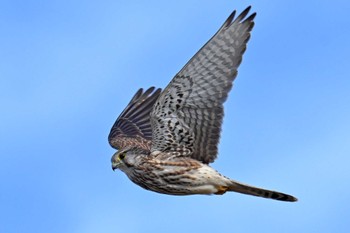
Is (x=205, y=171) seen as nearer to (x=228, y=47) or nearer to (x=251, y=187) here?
(x=251, y=187)

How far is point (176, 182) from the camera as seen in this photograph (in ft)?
38.1

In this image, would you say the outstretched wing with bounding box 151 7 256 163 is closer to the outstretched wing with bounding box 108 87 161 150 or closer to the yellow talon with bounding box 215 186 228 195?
the yellow talon with bounding box 215 186 228 195

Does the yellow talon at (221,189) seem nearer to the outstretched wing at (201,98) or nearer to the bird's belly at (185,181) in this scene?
the bird's belly at (185,181)

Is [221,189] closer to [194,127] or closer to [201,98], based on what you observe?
[194,127]

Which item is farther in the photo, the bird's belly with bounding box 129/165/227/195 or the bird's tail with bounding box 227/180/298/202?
the bird's belly with bounding box 129/165/227/195

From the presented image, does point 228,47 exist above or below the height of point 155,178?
above

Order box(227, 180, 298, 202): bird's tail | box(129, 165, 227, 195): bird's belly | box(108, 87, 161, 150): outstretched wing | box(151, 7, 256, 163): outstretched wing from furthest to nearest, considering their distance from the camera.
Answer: box(108, 87, 161, 150): outstretched wing < box(129, 165, 227, 195): bird's belly < box(227, 180, 298, 202): bird's tail < box(151, 7, 256, 163): outstretched wing

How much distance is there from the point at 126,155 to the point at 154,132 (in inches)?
19.0

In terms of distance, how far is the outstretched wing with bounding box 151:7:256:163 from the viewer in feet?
36.3

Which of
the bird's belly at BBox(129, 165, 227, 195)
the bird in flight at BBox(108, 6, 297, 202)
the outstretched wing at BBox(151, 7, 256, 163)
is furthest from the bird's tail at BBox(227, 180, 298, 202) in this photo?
the outstretched wing at BBox(151, 7, 256, 163)

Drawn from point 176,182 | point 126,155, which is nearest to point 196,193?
point 176,182

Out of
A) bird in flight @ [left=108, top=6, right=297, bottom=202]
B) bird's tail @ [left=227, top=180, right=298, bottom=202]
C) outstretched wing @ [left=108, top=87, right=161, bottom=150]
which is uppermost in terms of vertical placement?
outstretched wing @ [left=108, top=87, right=161, bottom=150]

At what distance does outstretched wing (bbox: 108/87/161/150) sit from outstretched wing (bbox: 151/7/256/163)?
2.02m

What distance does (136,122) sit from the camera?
14.6 m
